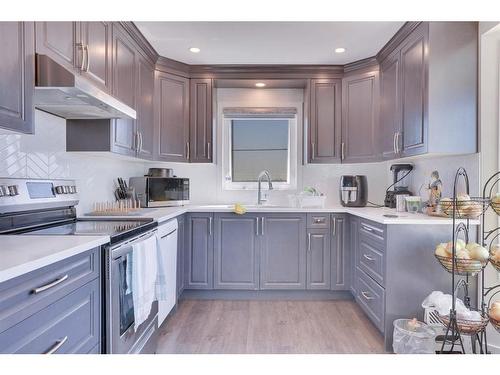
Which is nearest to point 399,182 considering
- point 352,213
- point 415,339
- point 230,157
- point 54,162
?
point 352,213

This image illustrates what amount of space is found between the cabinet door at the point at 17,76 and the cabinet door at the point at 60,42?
0.28 ft

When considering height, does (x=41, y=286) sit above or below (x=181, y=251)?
above

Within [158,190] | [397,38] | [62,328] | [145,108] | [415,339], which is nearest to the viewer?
[62,328]

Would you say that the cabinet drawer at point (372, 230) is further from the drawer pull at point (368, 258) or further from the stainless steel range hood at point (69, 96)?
the stainless steel range hood at point (69, 96)

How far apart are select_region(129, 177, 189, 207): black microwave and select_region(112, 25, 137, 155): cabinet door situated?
0.43m

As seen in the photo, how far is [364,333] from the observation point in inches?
97.9

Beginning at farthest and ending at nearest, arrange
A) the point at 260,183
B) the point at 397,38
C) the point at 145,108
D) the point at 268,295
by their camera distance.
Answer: the point at 260,183 → the point at 268,295 → the point at 145,108 → the point at 397,38

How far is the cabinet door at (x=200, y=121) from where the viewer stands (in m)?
3.45

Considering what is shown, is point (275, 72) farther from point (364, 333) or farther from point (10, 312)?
point (10, 312)

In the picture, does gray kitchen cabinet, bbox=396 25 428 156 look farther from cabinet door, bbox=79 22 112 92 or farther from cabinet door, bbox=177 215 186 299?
cabinet door, bbox=79 22 112 92

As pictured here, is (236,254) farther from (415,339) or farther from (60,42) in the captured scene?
(60,42)

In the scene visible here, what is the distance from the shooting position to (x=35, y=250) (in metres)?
1.09

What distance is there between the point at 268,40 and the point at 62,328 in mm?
2567

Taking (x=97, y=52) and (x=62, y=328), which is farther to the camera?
(x=97, y=52)
